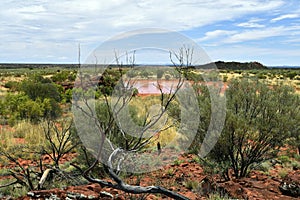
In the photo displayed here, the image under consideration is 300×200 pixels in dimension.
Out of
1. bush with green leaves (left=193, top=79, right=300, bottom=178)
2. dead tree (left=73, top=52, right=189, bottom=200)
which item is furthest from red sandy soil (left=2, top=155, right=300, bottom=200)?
bush with green leaves (left=193, top=79, right=300, bottom=178)

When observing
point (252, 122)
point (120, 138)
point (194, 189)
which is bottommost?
point (194, 189)

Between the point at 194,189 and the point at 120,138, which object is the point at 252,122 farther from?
the point at 120,138

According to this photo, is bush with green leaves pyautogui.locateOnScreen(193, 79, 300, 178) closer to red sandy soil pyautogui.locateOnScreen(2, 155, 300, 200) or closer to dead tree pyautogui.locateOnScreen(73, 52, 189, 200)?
red sandy soil pyautogui.locateOnScreen(2, 155, 300, 200)

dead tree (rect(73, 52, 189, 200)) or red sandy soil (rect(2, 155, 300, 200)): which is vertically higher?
dead tree (rect(73, 52, 189, 200))

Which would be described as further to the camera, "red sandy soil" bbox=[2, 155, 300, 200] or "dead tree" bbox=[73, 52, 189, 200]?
"red sandy soil" bbox=[2, 155, 300, 200]

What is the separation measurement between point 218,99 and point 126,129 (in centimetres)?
232

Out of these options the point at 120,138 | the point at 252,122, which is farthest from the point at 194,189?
the point at 120,138

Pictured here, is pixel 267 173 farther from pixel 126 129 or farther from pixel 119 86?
pixel 119 86

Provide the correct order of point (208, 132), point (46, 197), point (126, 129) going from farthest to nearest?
point (126, 129)
point (208, 132)
point (46, 197)

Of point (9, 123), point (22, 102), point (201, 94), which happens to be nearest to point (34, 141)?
point (9, 123)

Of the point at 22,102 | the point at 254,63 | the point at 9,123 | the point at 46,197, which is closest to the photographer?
the point at 46,197

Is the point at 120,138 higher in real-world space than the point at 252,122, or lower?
lower

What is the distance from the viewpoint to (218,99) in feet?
25.2

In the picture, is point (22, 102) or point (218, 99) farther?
point (22, 102)
